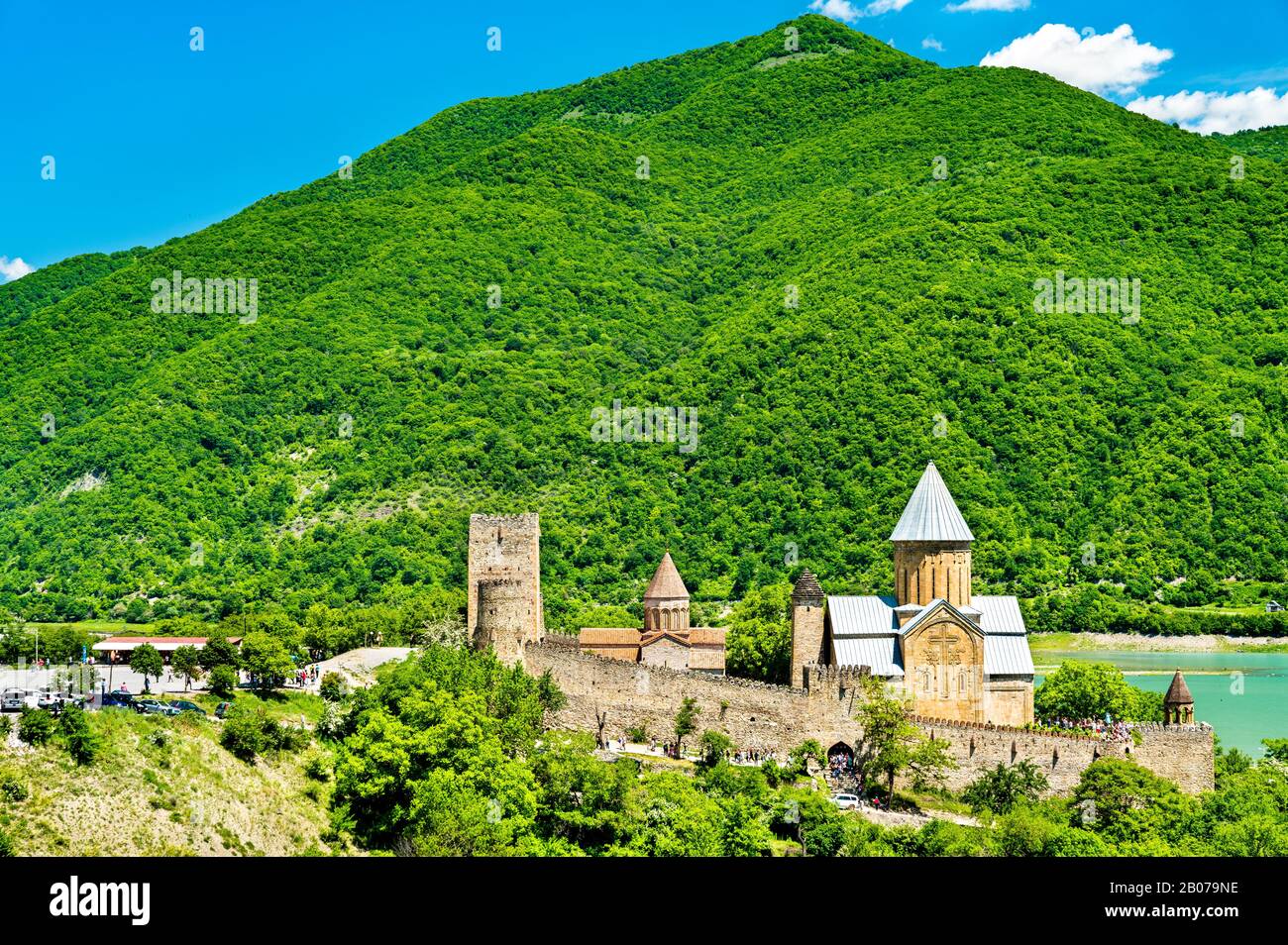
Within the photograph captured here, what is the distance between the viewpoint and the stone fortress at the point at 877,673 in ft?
102

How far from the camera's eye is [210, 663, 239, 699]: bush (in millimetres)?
33531

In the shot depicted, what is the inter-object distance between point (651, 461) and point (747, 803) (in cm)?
5523

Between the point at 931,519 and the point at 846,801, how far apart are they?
989cm

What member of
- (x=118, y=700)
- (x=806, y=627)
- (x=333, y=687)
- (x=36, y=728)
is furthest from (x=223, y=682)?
(x=806, y=627)

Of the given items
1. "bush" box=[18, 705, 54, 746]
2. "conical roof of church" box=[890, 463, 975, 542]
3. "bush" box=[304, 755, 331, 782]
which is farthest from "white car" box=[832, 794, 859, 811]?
"bush" box=[18, 705, 54, 746]

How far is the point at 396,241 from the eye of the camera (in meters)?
106

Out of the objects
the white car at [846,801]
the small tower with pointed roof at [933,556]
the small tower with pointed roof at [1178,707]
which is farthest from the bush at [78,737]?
the small tower with pointed roof at [1178,707]

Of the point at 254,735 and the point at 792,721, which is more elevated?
the point at 254,735

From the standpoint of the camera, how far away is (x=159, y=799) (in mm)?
24562

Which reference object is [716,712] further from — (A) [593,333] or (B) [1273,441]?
(A) [593,333]

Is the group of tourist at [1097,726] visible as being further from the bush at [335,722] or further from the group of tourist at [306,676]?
the group of tourist at [306,676]

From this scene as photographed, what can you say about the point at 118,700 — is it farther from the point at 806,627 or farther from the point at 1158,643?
the point at 1158,643

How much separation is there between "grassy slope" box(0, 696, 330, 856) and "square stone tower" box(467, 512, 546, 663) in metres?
8.11
